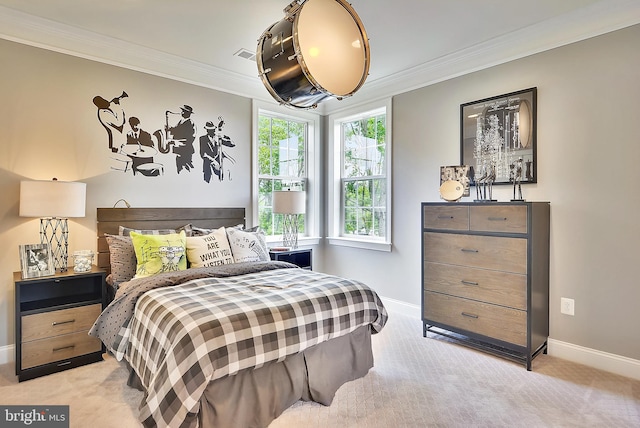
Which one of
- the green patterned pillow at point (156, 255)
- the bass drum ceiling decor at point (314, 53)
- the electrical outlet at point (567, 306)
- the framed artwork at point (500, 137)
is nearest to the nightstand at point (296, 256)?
the green patterned pillow at point (156, 255)

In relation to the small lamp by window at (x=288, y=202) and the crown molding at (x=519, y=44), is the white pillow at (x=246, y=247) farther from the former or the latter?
the crown molding at (x=519, y=44)

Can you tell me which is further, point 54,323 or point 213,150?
point 213,150

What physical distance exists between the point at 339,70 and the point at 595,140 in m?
2.14

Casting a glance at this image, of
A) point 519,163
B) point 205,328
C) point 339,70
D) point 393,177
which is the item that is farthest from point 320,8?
point 393,177

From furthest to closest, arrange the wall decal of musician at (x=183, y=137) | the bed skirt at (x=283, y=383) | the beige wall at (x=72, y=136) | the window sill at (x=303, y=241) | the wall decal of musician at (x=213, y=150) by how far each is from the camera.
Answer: the window sill at (x=303, y=241)
the wall decal of musician at (x=213, y=150)
the wall decal of musician at (x=183, y=137)
the beige wall at (x=72, y=136)
the bed skirt at (x=283, y=383)

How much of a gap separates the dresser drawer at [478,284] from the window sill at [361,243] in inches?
32.8

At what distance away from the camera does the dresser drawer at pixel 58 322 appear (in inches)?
93.4

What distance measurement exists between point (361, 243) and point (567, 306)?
6.95 ft

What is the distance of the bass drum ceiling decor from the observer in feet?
5.06

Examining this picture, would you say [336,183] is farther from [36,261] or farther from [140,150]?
[36,261]

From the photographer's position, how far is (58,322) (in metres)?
2.48

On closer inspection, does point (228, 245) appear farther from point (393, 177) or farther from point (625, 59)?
point (625, 59)

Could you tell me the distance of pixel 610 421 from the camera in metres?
1.89

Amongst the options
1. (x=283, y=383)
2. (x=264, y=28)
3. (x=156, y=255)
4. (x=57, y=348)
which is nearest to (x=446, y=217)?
(x=283, y=383)
